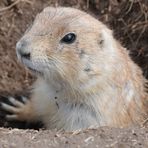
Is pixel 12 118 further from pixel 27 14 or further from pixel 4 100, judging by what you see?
pixel 27 14

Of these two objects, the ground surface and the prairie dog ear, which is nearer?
the prairie dog ear

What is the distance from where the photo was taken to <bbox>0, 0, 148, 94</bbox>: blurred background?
848 cm

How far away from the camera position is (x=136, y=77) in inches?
289

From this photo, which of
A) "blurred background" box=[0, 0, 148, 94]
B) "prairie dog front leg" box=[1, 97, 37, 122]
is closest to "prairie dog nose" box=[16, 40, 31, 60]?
"prairie dog front leg" box=[1, 97, 37, 122]

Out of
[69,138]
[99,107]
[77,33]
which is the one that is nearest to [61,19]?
[77,33]

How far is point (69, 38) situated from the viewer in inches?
247

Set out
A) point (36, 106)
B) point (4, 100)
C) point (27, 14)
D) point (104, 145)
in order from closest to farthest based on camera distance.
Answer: point (104, 145) → point (36, 106) → point (4, 100) → point (27, 14)

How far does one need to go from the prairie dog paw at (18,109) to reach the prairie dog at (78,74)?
1.7 inches

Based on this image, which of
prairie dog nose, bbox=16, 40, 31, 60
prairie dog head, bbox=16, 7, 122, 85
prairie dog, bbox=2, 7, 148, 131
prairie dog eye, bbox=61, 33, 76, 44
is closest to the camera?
prairie dog nose, bbox=16, 40, 31, 60

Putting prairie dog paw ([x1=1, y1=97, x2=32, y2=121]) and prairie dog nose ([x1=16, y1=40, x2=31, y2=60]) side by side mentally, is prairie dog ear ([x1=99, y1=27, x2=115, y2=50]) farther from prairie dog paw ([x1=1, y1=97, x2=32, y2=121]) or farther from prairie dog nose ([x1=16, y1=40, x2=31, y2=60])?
prairie dog paw ([x1=1, y1=97, x2=32, y2=121])

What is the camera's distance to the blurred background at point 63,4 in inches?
334

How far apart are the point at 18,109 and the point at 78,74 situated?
1671 mm

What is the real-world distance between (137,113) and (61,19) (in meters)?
1.80

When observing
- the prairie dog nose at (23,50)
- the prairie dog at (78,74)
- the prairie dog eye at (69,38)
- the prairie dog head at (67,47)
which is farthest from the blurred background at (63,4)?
the prairie dog nose at (23,50)
